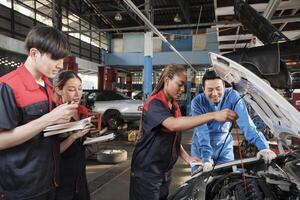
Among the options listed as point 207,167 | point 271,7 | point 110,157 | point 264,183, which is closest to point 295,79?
point 264,183

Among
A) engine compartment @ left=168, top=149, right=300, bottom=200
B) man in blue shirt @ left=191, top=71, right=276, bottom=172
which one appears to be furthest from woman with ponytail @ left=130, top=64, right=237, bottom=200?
man in blue shirt @ left=191, top=71, right=276, bottom=172

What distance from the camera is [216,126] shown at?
8.56ft

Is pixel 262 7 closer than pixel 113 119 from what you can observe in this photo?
Yes

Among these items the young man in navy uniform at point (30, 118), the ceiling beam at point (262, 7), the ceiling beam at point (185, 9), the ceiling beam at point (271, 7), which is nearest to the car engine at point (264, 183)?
the young man in navy uniform at point (30, 118)

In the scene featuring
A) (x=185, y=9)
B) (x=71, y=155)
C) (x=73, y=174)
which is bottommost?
(x=73, y=174)

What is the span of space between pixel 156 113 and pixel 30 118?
735mm

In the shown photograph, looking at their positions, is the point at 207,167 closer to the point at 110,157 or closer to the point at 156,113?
the point at 156,113

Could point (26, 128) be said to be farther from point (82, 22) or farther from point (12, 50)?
point (82, 22)

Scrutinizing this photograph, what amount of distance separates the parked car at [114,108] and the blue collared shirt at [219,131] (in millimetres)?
7326

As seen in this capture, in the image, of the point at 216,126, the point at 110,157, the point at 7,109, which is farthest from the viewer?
the point at 110,157

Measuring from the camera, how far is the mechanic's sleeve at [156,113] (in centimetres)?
175

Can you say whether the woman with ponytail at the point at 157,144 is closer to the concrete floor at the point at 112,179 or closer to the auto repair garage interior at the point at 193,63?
the auto repair garage interior at the point at 193,63

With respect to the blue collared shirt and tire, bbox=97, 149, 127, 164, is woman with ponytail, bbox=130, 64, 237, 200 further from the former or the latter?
tire, bbox=97, 149, 127, 164

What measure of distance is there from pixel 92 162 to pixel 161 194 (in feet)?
13.7
